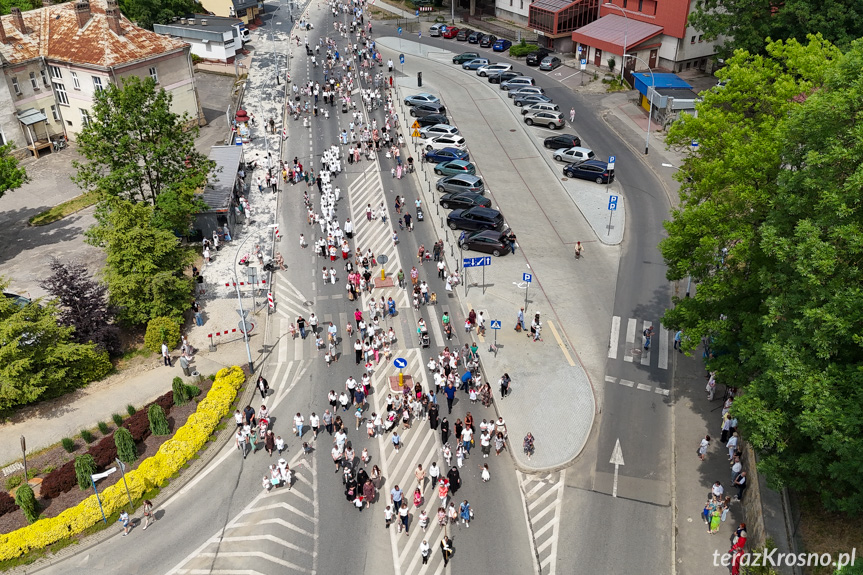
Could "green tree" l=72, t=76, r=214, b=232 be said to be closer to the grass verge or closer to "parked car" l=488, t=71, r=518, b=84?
the grass verge

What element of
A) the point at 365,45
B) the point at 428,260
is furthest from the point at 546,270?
the point at 365,45

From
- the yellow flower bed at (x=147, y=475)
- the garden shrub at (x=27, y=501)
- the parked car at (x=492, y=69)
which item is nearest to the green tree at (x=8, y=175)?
the yellow flower bed at (x=147, y=475)

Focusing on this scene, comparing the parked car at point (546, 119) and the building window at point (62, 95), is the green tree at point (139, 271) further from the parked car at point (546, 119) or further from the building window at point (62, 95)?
the parked car at point (546, 119)

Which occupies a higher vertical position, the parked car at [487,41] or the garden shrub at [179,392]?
the parked car at [487,41]

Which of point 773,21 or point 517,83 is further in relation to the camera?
point 517,83

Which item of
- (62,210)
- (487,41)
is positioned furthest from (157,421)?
(487,41)

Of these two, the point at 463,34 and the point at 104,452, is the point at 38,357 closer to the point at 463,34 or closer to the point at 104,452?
the point at 104,452
